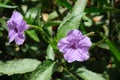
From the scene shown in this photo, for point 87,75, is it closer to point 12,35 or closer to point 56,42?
point 56,42

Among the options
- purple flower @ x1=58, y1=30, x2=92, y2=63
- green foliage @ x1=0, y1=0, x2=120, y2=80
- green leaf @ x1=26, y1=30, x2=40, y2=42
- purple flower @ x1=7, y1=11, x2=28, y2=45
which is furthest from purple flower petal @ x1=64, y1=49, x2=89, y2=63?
green leaf @ x1=26, y1=30, x2=40, y2=42

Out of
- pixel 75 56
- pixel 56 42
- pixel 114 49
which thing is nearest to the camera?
pixel 75 56

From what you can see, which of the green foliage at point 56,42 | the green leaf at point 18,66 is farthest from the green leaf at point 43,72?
the green leaf at point 18,66

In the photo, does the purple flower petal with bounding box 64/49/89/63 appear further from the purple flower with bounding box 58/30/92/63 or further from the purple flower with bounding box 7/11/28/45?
the purple flower with bounding box 7/11/28/45

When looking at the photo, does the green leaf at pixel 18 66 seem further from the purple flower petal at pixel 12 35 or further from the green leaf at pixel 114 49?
the green leaf at pixel 114 49

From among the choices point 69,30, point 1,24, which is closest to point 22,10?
point 1,24

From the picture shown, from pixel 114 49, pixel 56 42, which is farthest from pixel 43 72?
pixel 114 49
